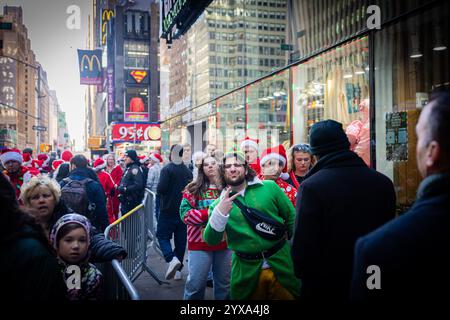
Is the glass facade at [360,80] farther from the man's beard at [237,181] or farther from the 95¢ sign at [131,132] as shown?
the 95¢ sign at [131,132]

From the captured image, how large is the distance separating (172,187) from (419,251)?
245 inches

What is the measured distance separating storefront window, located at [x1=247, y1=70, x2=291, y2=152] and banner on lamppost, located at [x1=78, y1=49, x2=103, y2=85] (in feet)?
160

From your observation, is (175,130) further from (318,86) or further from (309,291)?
(309,291)

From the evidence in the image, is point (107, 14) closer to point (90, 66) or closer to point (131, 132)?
point (90, 66)

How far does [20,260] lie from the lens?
1.78 metres

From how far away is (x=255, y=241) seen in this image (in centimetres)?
352

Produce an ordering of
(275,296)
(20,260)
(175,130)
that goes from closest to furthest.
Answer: (20,260)
(275,296)
(175,130)

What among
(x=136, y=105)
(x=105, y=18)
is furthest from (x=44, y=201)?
(x=105, y=18)

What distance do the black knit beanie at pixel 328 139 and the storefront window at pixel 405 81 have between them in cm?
314

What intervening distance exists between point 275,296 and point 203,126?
13.7m

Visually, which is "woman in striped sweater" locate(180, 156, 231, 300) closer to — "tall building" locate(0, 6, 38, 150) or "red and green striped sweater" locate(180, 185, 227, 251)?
"red and green striped sweater" locate(180, 185, 227, 251)

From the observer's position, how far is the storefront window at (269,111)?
1031 centimetres

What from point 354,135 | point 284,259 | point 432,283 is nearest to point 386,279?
point 432,283

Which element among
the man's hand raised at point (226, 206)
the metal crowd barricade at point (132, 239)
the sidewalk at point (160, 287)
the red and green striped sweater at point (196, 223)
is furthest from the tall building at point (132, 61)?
the man's hand raised at point (226, 206)
